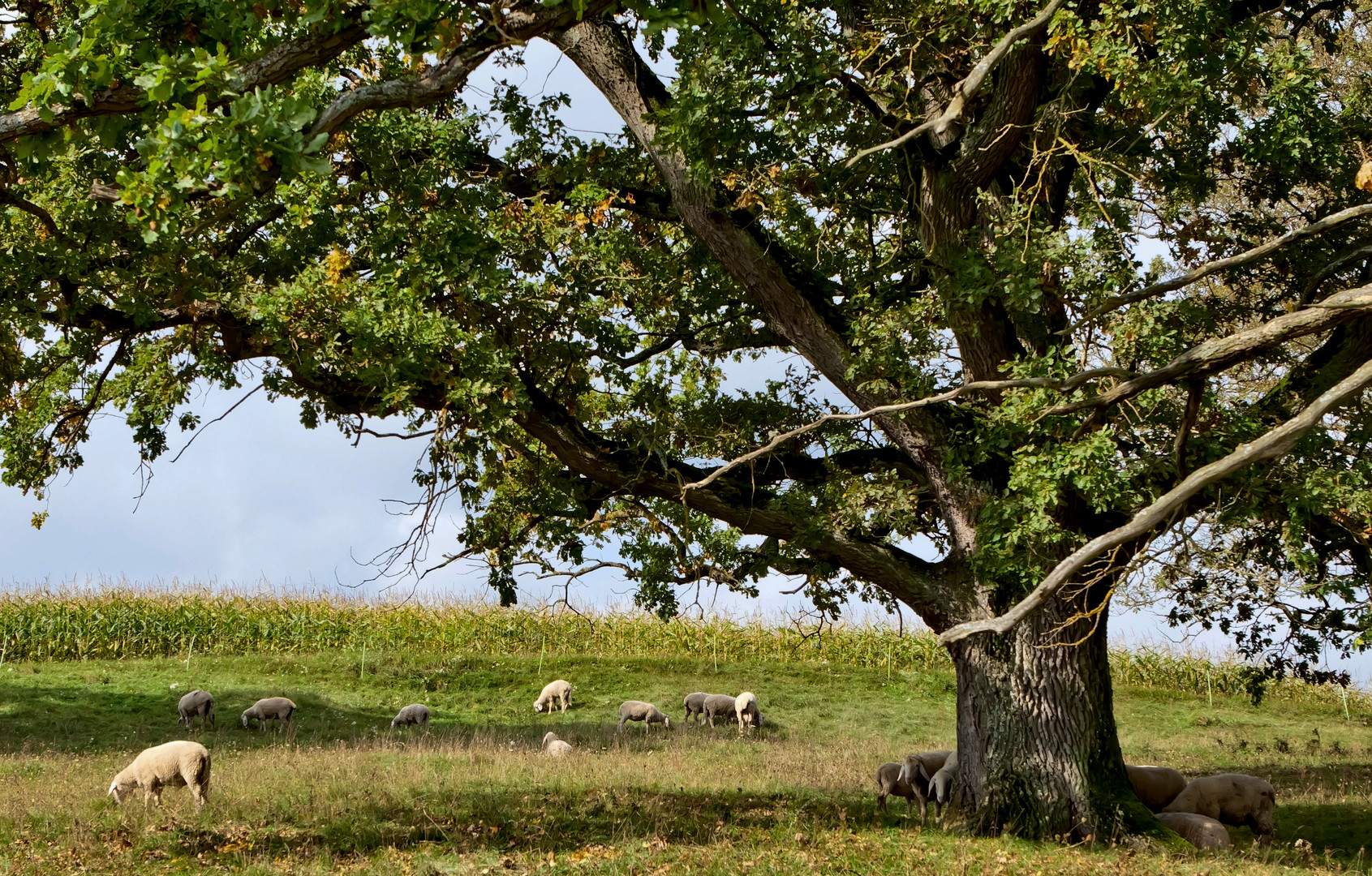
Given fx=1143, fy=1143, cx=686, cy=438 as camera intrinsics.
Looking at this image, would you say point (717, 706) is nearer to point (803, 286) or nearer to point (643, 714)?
point (643, 714)

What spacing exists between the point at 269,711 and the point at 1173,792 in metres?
17.0

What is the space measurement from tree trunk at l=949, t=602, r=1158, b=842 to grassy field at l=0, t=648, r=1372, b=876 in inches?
28.7

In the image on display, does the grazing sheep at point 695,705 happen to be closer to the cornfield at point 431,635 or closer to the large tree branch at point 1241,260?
the cornfield at point 431,635

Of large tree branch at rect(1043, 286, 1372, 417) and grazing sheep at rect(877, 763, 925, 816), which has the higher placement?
large tree branch at rect(1043, 286, 1372, 417)

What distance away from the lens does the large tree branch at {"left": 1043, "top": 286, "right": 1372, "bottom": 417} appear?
28.7ft

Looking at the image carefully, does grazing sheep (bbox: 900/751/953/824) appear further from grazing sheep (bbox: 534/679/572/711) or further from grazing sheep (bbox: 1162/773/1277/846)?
grazing sheep (bbox: 534/679/572/711)

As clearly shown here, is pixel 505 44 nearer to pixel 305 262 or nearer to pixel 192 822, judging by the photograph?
pixel 305 262

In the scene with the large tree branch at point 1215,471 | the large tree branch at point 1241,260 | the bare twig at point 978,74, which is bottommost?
the large tree branch at point 1215,471

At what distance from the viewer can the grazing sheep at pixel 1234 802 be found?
48.0 ft

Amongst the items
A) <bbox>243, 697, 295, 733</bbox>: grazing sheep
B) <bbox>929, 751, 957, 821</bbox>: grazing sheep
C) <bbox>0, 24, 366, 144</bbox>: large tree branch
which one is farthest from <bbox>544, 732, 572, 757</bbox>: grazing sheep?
<bbox>0, 24, 366, 144</bbox>: large tree branch

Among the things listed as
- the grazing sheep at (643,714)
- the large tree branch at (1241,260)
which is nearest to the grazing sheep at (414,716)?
the grazing sheep at (643,714)

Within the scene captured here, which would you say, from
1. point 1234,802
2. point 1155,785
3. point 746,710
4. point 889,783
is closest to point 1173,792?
point 1155,785

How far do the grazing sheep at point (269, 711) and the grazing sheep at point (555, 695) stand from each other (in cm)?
550

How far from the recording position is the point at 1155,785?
1505 cm
